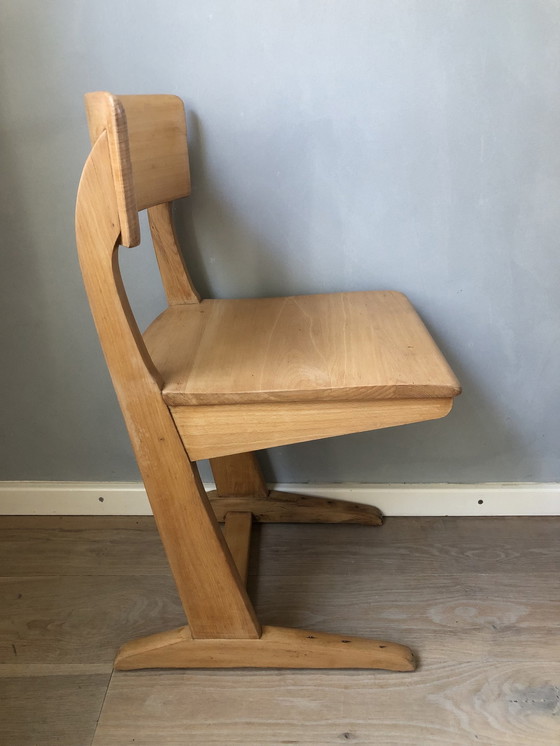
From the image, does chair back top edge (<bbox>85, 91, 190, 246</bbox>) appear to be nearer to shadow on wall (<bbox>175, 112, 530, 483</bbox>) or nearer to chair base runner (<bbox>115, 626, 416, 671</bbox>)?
shadow on wall (<bbox>175, 112, 530, 483</bbox>)

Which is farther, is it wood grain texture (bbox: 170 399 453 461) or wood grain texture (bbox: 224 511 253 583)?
wood grain texture (bbox: 224 511 253 583)

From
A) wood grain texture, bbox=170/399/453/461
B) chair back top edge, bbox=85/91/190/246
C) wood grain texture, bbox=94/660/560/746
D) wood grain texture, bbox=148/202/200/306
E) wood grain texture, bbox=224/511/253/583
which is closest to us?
chair back top edge, bbox=85/91/190/246

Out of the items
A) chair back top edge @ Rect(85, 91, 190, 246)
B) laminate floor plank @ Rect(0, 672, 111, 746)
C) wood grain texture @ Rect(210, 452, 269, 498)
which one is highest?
chair back top edge @ Rect(85, 91, 190, 246)

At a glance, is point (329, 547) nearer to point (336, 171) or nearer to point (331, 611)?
point (331, 611)

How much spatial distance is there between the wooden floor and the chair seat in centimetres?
45

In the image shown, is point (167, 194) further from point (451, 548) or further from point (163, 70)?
point (451, 548)

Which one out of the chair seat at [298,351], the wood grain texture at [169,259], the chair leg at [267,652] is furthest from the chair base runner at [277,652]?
the wood grain texture at [169,259]

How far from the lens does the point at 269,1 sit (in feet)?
2.84

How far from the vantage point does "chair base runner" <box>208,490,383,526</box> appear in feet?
3.84

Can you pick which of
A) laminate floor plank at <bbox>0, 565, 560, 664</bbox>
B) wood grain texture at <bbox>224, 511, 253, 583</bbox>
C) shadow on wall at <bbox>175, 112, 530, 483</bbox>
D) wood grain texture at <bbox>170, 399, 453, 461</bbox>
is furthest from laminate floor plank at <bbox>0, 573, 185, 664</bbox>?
wood grain texture at <bbox>170, 399, 453, 461</bbox>

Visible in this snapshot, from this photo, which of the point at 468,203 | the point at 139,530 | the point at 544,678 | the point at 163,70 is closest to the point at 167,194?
the point at 163,70

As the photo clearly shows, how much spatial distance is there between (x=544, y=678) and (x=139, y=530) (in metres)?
0.72

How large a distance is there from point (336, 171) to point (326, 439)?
0.47 meters

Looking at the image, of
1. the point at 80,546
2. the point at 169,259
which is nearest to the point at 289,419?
the point at 169,259
